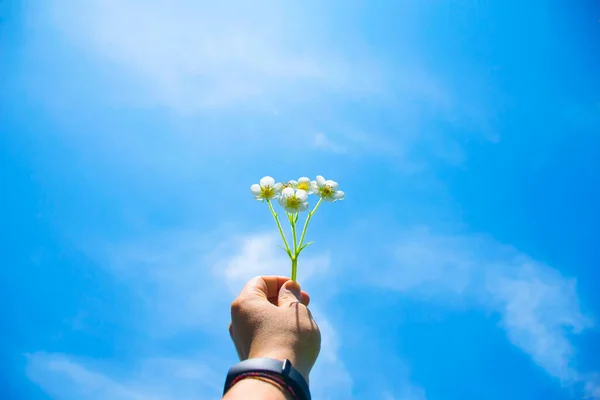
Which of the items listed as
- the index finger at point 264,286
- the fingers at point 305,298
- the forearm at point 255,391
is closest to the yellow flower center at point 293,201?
the index finger at point 264,286

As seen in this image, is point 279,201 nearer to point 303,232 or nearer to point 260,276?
point 303,232

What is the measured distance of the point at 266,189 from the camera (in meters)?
3.63

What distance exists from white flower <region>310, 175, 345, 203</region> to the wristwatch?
1.98 meters

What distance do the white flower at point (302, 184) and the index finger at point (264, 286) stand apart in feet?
3.56

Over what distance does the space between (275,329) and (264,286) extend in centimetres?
59

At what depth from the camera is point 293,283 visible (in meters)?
2.79

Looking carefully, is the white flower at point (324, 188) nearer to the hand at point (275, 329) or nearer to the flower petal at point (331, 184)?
the flower petal at point (331, 184)

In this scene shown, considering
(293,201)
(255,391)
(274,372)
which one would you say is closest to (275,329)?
(274,372)

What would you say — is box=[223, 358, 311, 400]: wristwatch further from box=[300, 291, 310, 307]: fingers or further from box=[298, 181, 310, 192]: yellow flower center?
box=[298, 181, 310, 192]: yellow flower center

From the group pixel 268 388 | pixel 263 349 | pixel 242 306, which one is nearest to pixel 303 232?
pixel 242 306

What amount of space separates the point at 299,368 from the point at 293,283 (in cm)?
81

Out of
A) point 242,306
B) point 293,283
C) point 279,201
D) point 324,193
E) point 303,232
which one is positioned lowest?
point 242,306

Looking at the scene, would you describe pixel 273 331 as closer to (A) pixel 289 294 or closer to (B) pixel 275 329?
(B) pixel 275 329

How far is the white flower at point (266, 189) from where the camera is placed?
3607 millimetres
